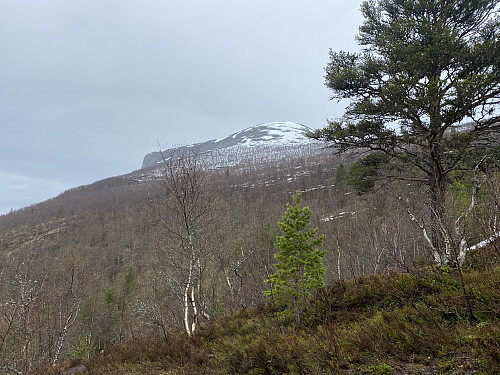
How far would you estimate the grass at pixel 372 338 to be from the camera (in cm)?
307

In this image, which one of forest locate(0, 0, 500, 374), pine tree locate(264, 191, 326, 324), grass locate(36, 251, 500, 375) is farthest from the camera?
pine tree locate(264, 191, 326, 324)

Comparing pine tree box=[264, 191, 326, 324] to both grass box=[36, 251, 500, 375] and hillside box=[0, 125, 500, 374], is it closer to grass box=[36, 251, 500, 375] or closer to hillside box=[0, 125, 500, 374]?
grass box=[36, 251, 500, 375]

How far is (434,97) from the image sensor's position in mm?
6730

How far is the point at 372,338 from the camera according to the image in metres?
3.80

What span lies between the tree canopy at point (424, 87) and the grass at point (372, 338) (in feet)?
6.73

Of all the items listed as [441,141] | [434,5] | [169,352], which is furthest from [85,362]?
[434,5]

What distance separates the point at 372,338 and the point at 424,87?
20.8ft

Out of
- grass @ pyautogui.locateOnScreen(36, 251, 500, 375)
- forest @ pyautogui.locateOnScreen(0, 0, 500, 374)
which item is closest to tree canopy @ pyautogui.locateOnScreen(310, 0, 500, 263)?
forest @ pyautogui.locateOnScreen(0, 0, 500, 374)

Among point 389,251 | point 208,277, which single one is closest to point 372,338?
point 389,251

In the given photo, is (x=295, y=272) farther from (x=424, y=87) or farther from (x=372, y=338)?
(x=424, y=87)

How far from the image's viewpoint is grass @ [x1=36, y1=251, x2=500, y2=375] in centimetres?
307

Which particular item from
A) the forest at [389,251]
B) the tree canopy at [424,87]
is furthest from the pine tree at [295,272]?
the tree canopy at [424,87]

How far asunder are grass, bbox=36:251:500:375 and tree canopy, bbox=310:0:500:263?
6.73 ft

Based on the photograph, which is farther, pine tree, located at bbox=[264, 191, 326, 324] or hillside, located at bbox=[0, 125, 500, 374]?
pine tree, located at bbox=[264, 191, 326, 324]
